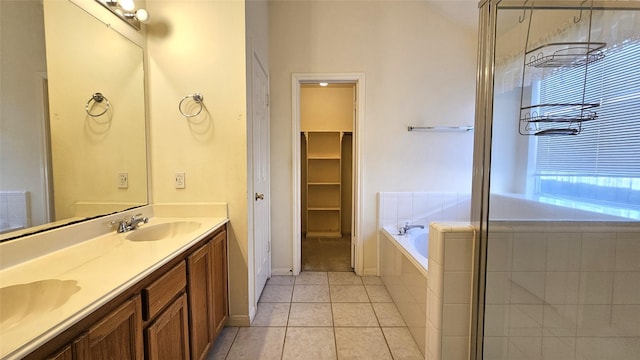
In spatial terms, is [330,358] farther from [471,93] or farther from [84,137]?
[471,93]

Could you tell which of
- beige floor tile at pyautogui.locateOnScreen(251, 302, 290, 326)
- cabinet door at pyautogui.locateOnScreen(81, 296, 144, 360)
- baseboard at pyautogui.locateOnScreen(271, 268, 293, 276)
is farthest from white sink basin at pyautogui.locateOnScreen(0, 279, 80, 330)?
baseboard at pyautogui.locateOnScreen(271, 268, 293, 276)

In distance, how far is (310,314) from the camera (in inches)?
83.7

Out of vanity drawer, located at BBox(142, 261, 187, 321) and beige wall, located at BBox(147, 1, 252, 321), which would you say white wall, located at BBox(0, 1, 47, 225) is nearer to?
vanity drawer, located at BBox(142, 261, 187, 321)

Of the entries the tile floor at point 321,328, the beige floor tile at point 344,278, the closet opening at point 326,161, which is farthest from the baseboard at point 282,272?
the closet opening at point 326,161

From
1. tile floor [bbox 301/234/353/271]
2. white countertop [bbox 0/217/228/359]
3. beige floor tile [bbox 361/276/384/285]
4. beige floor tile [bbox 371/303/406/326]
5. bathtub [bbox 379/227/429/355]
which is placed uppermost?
white countertop [bbox 0/217/228/359]

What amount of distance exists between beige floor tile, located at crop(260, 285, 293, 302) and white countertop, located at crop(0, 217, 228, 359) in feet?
3.84

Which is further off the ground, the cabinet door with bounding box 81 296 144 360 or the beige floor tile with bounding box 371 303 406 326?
the cabinet door with bounding box 81 296 144 360

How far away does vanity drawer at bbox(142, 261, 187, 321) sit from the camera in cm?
103

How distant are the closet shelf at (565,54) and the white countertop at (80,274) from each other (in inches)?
92.8

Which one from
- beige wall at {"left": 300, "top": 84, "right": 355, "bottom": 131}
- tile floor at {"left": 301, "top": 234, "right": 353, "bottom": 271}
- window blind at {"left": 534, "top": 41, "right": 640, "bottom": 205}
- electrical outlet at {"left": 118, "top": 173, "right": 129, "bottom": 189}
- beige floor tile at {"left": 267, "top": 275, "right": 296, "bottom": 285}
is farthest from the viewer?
beige wall at {"left": 300, "top": 84, "right": 355, "bottom": 131}

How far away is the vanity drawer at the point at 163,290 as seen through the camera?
3.38ft

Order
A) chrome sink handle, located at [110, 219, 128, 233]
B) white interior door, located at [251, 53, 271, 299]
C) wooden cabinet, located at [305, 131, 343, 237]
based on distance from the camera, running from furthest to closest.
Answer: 1. wooden cabinet, located at [305, 131, 343, 237]
2. white interior door, located at [251, 53, 271, 299]
3. chrome sink handle, located at [110, 219, 128, 233]

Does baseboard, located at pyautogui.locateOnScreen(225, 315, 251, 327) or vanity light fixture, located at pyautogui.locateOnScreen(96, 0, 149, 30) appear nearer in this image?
vanity light fixture, located at pyautogui.locateOnScreen(96, 0, 149, 30)

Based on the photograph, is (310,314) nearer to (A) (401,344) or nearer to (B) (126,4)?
(A) (401,344)
